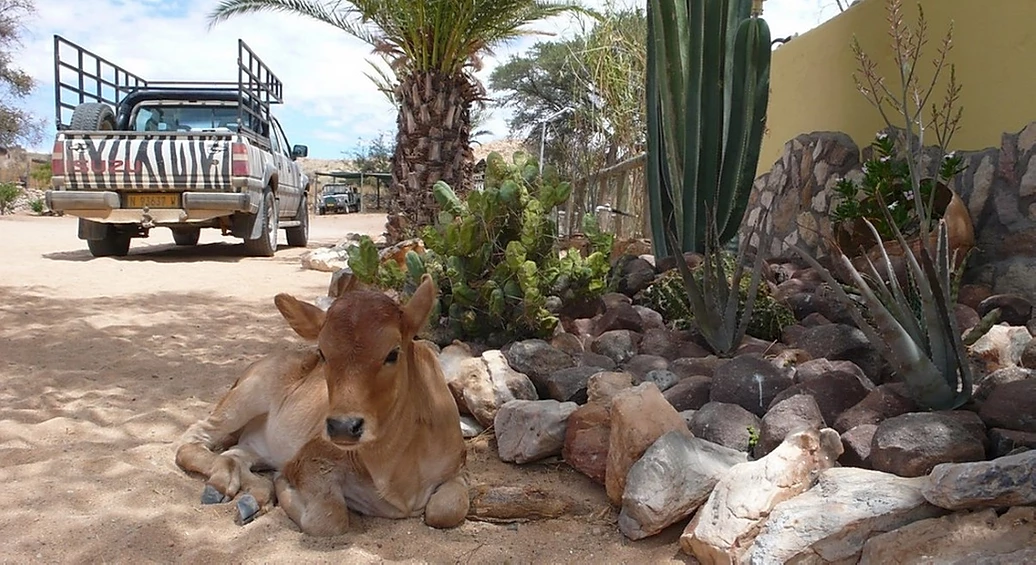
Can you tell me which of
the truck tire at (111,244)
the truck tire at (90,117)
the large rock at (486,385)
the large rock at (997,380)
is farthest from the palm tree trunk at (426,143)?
the large rock at (997,380)

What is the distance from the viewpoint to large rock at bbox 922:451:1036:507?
221cm

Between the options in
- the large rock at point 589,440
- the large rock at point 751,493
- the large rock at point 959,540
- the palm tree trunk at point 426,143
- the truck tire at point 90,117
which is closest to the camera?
the large rock at point 959,540

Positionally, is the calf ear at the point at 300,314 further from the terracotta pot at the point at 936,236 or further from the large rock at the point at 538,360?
the terracotta pot at the point at 936,236

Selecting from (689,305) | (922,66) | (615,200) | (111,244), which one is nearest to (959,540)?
(689,305)

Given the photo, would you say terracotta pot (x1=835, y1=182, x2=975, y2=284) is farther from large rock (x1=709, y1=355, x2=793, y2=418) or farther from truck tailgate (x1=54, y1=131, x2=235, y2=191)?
truck tailgate (x1=54, y1=131, x2=235, y2=191)

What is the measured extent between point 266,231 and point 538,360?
836 cm

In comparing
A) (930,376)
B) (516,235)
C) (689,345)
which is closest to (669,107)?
(516,235)

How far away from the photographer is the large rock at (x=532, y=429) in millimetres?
3598

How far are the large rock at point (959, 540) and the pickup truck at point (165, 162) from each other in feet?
31.0

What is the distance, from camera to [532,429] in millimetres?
3637

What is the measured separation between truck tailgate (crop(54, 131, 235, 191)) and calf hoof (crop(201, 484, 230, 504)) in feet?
25.0

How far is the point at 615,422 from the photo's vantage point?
3195 millimetres

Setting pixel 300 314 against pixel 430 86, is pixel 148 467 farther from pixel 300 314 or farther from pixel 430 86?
pixel 430 86

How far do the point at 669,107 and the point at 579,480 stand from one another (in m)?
3.19
